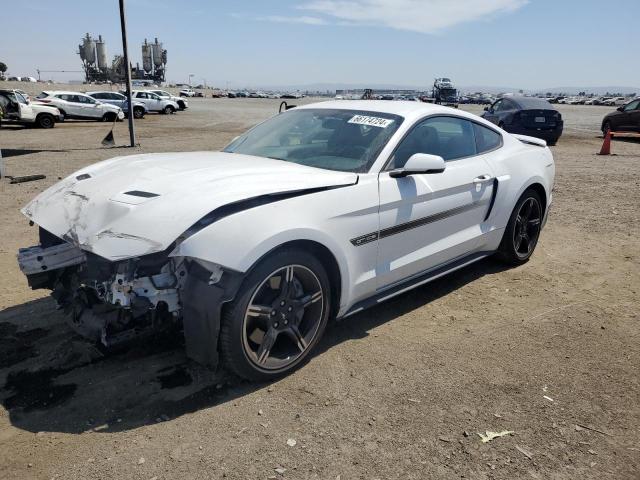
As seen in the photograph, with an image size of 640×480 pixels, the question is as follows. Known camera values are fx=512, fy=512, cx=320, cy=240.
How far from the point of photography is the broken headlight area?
276cm

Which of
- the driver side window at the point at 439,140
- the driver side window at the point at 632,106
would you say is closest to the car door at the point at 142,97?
the driver side window at the point at 632,106

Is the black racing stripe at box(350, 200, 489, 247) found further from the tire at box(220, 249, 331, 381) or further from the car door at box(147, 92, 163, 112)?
the car door at box(147, 92, 163, 112)

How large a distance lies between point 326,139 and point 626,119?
18.9 meters

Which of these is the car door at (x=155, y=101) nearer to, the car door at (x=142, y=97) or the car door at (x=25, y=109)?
the car door at (x=142, y=97)

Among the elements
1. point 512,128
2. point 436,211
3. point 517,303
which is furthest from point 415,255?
point 512,128

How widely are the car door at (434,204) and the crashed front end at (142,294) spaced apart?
127cm

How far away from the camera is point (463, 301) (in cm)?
440

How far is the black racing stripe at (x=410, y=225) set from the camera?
3.30m

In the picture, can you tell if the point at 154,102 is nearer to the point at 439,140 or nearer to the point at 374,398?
the point at 439,140

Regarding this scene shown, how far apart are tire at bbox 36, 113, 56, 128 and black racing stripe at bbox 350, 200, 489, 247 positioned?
22.6 m

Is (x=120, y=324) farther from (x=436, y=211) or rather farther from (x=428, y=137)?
(x=428, y=137)

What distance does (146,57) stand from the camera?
297 ft

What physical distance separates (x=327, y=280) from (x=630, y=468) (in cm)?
183

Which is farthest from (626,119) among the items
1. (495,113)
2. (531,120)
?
(495,113)
